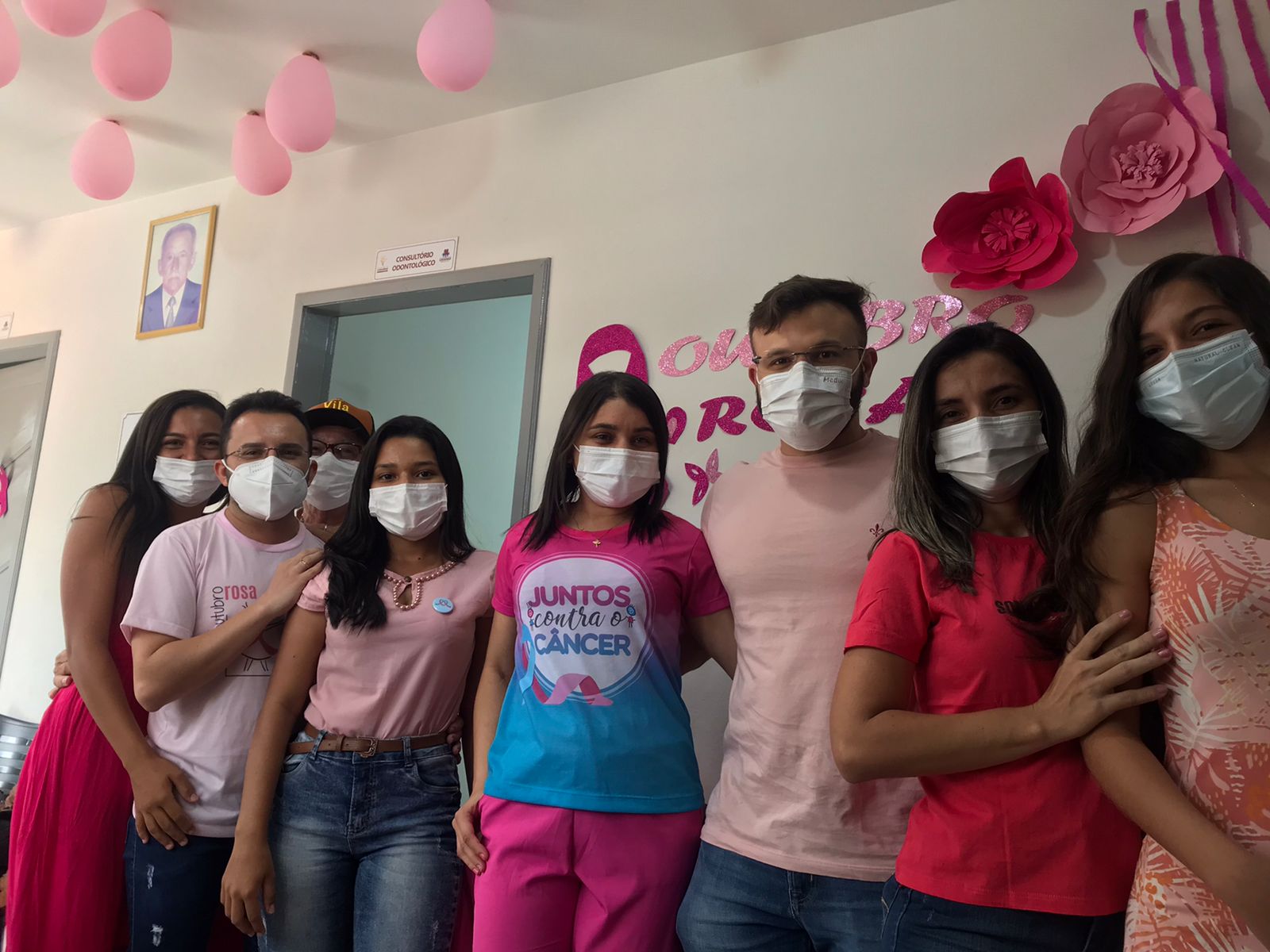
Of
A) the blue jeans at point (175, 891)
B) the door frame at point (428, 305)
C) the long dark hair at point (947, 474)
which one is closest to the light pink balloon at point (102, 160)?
the door frame at point (428, 305)

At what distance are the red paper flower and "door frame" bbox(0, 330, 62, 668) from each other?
3.58 meters

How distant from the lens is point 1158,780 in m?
0.98

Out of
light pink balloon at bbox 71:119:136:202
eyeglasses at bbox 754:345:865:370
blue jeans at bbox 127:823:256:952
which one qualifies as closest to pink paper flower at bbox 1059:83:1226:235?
eyeglasses at bbox 754:345:865:370

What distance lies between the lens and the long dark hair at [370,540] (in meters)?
1.70

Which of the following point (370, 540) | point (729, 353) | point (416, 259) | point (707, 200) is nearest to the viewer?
point (370, 540)

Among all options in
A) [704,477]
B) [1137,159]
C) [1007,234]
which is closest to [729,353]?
[704,477]

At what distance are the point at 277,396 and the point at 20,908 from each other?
45.0 inches

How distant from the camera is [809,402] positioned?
57.6 inches

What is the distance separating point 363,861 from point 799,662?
2.85ft

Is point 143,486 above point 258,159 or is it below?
below

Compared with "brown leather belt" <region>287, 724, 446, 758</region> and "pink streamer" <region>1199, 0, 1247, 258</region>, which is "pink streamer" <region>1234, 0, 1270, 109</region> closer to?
"pink streamer" <region>1199, 0, 1247, 258</region>

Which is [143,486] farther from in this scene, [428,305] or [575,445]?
[428,305]

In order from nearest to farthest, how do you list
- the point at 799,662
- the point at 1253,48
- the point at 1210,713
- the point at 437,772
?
the point at 1210,713 → the point at 799,662 → the point at 437,772 → the point at 1253,48

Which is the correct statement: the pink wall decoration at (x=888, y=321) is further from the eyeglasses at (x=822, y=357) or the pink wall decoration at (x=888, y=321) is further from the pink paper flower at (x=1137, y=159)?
the eyeglasses at (x=822, y=357)
